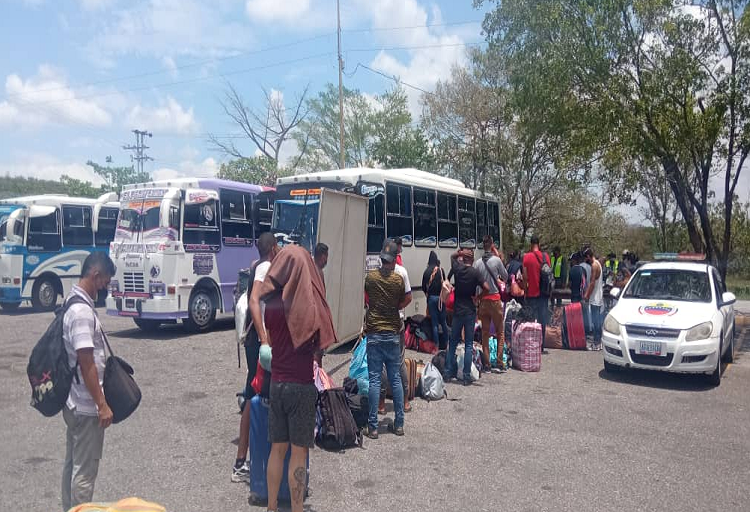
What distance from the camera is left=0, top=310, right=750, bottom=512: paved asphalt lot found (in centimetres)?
508

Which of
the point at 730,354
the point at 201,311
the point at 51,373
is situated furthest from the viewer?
the point at 201,311

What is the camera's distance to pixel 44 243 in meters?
17.7

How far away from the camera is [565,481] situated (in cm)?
545

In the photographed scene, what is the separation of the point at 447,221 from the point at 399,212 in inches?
95.0

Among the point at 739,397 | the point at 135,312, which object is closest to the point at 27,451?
the point at 135,312

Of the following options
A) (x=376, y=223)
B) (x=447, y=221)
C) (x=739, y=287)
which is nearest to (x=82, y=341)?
(x=376, y=223)

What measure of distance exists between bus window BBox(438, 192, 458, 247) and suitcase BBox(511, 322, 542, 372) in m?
5.00

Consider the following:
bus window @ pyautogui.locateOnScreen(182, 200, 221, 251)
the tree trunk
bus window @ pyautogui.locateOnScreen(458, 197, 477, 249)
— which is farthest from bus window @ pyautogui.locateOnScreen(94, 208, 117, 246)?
the tree trunk

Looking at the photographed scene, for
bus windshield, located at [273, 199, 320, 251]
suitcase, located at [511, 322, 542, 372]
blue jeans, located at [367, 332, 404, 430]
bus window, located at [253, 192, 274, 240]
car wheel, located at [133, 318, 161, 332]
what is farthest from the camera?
bus window, located at [253, 192, 274, 240]

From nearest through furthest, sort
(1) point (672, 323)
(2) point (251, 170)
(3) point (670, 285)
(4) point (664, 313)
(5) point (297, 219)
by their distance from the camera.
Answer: (1) point (672, 323) < (4) point (664, 313) < (3) point (670, 285) < (5) point (297, 219) < (2) point (251, 170)

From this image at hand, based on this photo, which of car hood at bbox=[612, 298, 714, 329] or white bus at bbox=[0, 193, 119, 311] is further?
white bus at bbox=[0, 193, 119, 311]

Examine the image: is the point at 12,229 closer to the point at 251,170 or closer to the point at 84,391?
the point at 84,391

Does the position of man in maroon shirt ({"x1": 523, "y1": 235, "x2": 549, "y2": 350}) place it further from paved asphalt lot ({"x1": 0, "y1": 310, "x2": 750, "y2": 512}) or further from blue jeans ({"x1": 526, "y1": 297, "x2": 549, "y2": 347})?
paved asphalt lot ({"x1": 0, "y1": 310, "x2": 750, "y2": 512})

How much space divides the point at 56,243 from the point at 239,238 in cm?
681
